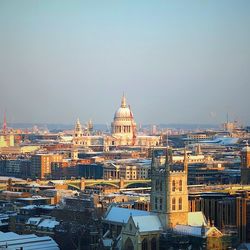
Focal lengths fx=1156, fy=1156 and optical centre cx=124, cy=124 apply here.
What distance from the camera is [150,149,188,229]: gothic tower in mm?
40562

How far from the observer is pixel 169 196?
4059 cm

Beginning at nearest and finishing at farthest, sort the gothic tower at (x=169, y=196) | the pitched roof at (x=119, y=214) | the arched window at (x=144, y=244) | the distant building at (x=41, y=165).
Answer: the arched window at (x=144, y=244), the gothic tower at (x=169, y=196), the pitched roof at (x=119, y=214), the distant building at (x=41, y=165)

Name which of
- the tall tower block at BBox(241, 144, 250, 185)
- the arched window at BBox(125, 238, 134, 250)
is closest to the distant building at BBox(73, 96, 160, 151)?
the tall tower block at BBox(241, 144, 250, 185)

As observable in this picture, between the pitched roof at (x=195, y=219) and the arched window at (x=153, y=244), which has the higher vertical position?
the pitched roof at (x=195, y=219)

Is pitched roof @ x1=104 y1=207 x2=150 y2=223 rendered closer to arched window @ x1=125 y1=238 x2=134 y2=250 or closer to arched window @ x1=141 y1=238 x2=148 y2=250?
arched window @ x1=125 y1=238 x2=134 y2=250

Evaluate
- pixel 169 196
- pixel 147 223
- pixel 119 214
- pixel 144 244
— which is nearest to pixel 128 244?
pixel 144 244

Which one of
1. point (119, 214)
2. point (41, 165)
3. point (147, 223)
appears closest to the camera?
point (147, 223)

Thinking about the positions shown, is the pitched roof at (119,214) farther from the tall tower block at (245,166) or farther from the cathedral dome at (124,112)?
the cathedral dome at (124,112)

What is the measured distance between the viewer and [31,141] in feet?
490

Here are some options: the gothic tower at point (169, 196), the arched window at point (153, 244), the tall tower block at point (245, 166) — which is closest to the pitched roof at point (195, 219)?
the gothic tower at point (169, 196)

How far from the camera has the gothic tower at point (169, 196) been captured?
40562 millimetres

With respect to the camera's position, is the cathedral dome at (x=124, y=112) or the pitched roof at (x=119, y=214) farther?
the cathedral dome at (x=124, y=112)

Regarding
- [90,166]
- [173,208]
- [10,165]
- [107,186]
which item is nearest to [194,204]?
[173,208]

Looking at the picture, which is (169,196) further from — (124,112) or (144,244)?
(124,112)
